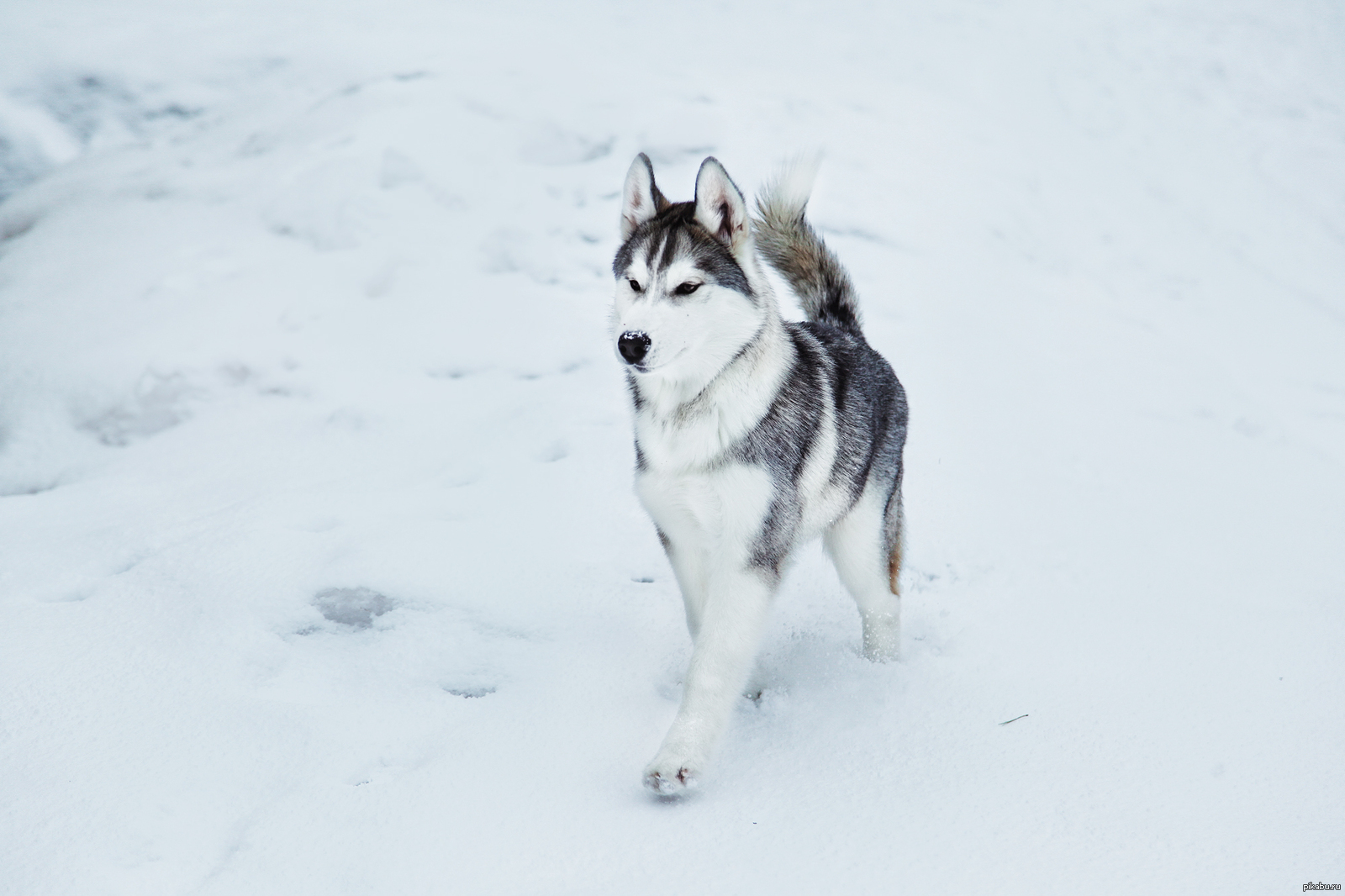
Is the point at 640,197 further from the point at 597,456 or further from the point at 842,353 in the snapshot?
the point at 597,456

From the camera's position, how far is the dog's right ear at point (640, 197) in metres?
3.06

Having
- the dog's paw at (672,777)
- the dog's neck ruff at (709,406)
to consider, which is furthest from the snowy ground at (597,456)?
the dog's neck ruff at (709,406)

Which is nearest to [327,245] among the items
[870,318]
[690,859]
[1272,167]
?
[870,318]

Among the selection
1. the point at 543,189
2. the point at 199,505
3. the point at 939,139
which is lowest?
the point at 199,505

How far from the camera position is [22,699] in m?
2.87

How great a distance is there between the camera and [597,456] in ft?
15.5

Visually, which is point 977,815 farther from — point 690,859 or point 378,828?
point 378,828

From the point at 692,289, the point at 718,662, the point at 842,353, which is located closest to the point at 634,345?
the point at 692,289

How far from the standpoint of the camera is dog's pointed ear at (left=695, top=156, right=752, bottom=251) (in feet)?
9.29

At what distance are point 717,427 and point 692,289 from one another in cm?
42

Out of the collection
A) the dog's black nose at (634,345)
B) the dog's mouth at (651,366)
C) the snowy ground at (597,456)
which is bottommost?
the snowy ground at (597,456)

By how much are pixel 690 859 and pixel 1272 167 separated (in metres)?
9.32

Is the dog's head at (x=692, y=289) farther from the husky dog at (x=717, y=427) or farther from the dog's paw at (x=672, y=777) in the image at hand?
the dog's paw at (x=672, y=777)

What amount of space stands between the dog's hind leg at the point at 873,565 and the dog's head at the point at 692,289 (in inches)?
34.1
